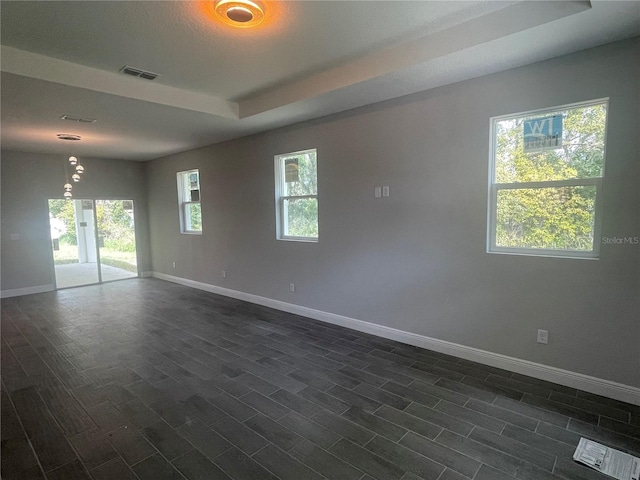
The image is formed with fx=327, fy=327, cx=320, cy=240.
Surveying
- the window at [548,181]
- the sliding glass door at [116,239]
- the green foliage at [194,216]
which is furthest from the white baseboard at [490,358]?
the sliding glass door at [116,239]

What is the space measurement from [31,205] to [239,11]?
639 centimetres

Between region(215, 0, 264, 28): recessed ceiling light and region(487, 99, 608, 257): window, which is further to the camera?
region(487, 99, 608, 257): window

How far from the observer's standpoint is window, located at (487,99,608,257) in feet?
8.21

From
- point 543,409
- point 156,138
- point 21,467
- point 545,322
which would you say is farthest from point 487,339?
point 156,138

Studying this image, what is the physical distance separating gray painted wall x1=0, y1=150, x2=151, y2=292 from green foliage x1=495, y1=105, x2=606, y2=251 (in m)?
7.49

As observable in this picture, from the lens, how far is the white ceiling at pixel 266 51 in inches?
84.6

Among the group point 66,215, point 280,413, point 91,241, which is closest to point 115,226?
point 91,241

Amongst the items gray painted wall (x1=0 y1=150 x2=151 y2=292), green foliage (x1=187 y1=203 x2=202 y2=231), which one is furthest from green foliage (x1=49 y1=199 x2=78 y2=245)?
green foliage (x1=187 y1=203 x2=202 y2=231)

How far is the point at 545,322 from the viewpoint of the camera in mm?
2721

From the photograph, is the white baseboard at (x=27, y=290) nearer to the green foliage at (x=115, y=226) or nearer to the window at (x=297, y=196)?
the green foliage at (x=115, y=226)

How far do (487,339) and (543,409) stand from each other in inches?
28.9

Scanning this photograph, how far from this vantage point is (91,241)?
23.1 ft

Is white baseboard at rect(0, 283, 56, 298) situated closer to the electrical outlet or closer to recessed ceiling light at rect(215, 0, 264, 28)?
recessed ceiling light at rect(215, 0, 264, 28)

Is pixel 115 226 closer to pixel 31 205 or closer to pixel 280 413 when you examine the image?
pixel 31 205
